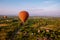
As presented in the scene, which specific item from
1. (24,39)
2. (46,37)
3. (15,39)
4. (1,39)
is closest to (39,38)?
(46,37)

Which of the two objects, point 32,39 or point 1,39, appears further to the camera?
point 32,39

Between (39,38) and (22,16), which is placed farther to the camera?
(39,38)

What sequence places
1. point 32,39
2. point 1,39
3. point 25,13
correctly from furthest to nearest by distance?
point 32,39 < point 1,39 < point 25,13

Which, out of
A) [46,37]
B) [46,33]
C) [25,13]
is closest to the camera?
[25,13]

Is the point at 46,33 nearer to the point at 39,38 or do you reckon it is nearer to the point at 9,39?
the point at 39,38

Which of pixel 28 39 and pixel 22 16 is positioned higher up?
pixel 22 16

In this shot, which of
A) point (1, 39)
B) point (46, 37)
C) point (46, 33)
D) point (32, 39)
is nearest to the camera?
point (1, 39)

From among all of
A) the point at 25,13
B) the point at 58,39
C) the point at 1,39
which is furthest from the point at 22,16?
the point at 58,39

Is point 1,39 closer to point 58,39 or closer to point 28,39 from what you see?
point 28,39

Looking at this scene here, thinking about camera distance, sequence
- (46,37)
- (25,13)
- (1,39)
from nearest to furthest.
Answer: (25,13)
(1,39)
(46,37)
